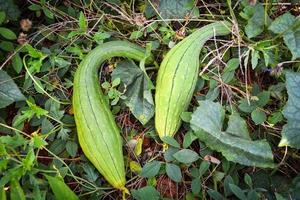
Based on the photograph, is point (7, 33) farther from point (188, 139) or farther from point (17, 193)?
point (188, 139)

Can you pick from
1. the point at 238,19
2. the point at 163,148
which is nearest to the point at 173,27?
the point at 238,19

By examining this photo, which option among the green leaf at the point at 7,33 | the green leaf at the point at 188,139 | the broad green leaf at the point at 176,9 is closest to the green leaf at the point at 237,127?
the green leaf at the point at 188,139

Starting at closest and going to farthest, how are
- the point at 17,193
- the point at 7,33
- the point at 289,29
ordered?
the point at 17,193 < the point at 289,29 < the point at 7,33

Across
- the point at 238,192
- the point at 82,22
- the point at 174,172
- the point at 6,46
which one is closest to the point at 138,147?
the point at 174,172

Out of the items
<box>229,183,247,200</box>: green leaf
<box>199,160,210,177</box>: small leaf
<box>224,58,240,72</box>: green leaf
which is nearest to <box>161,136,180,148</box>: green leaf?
<box>199,160,210,177</box>: small leaf

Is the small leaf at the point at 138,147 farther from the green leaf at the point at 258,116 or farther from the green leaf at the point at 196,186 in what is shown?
the green leaf at the point at 258,116
